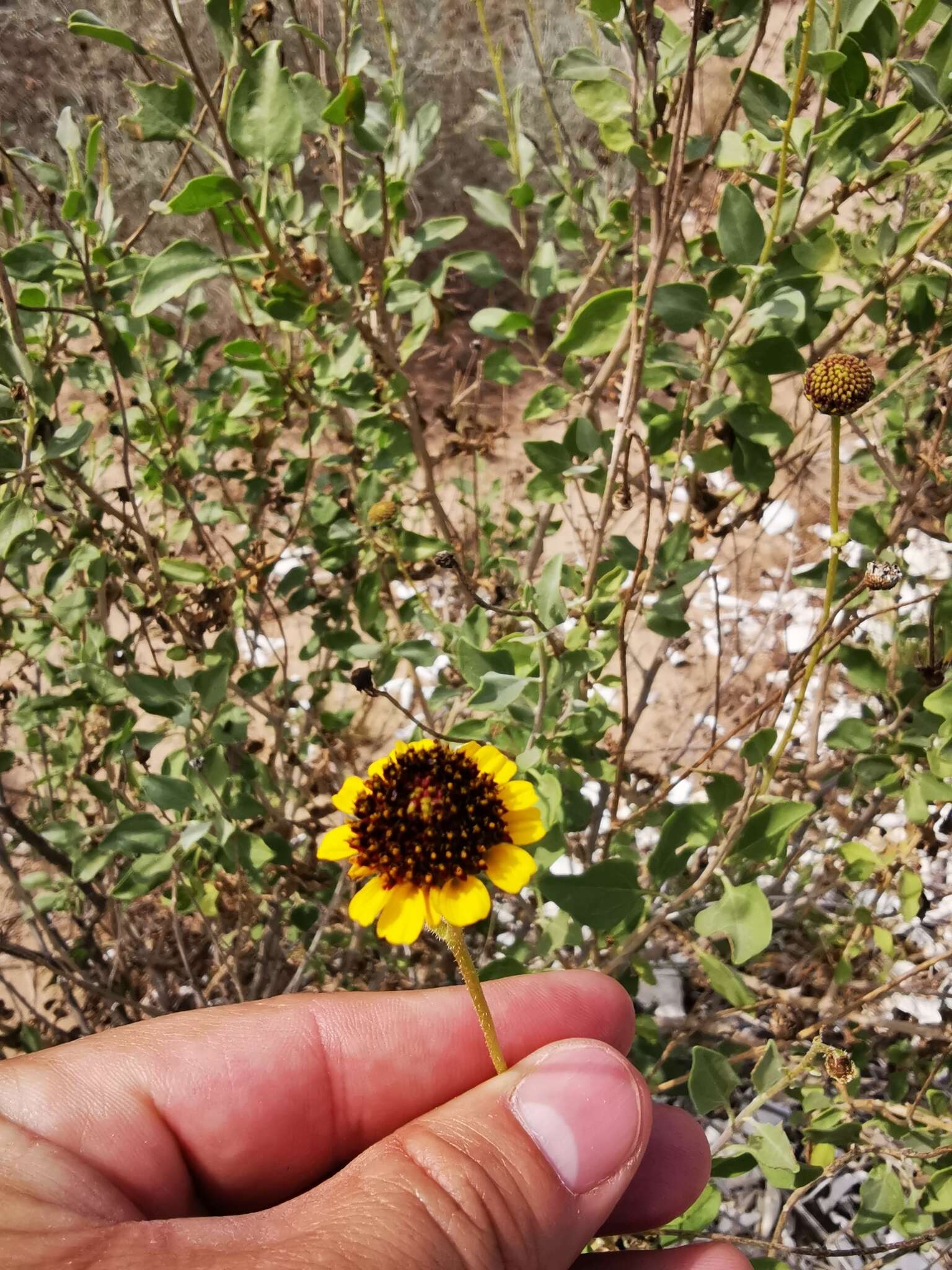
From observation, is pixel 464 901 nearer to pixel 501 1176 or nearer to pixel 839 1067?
pixel 501 1176

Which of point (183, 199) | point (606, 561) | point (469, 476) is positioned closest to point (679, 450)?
point (606, 561)

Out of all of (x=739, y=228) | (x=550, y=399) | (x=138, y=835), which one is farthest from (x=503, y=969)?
(x=739, y=228)

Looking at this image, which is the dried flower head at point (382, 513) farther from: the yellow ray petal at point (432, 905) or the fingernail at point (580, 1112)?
the fingernail at point (580, 1112)

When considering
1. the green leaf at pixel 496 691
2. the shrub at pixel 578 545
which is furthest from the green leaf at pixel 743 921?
the green leaf at pixel 496 691

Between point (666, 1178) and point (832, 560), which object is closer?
point (832, 560)

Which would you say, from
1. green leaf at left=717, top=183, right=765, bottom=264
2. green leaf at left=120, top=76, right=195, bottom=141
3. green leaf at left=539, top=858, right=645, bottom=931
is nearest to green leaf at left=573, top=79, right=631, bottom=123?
green leaf at left=717, top=183, right=765, bottom=264

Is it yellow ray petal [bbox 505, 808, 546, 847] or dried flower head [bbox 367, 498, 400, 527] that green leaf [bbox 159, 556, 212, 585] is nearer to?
dried flower head [bbox 367, 498, 400, 527]

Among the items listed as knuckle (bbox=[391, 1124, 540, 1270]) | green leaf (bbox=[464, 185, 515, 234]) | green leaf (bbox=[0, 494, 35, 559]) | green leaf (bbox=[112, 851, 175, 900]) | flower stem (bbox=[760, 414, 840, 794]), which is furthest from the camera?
green leaf (bbox=[464, 185, 515, 234])
